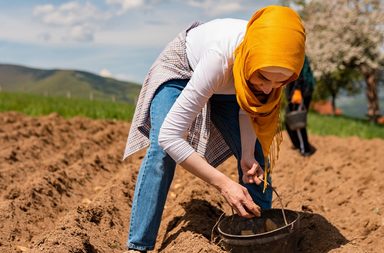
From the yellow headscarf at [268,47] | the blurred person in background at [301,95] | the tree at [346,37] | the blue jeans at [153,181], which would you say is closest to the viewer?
the yellow headscarf at [268,47]

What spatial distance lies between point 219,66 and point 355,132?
981 cm

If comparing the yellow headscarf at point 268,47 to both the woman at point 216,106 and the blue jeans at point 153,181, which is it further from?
the blue jeans at point 153,181

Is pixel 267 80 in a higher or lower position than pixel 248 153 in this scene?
higher

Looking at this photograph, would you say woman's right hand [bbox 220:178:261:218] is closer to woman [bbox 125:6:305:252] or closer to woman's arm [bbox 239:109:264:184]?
woman [bbox 125:6:305:252]

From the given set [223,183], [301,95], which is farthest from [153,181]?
[301,95]

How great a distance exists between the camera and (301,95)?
6.92 metres

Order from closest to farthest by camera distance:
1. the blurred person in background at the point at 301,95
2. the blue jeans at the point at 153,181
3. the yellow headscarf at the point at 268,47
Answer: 1. the yellow headscarf at the point at 268,47
2. the blue jeans at the point at 153,181
3. the blurred person in background at the point at 301,95

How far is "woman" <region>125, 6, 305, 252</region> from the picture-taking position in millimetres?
2426

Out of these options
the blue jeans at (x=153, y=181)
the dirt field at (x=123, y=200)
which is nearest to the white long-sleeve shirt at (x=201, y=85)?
the blue jeans at (x=153, y=181)

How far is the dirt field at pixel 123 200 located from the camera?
329 centimetres

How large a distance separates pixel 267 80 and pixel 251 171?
0.65 meters

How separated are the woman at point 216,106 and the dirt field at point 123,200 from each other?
382mm

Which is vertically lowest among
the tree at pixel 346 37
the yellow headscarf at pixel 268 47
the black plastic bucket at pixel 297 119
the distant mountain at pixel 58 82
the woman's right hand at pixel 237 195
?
the distant mountain at pixel 58 82

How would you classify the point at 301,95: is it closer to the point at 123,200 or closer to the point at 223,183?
the point at 123,200
